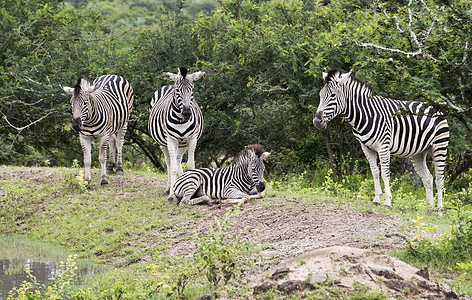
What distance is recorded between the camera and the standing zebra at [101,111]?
476 inches

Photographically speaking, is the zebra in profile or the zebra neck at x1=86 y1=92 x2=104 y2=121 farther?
the zebra neck at x1=86 y1=92 x2=104 y2=121

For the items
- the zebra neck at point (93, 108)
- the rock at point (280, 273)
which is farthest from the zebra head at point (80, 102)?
the rock at point (280, 273)

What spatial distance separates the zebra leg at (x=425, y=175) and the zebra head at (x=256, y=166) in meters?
3.32

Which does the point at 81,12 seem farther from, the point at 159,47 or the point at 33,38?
the point at 159,47

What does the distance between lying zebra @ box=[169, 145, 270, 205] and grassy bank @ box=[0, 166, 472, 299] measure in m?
0.37

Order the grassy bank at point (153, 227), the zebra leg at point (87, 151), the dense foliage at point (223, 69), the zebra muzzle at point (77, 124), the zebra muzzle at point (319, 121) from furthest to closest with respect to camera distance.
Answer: the dense foliage at point (223, 69) < the zebra leg at point (87, 151) < the zebra muzzle at point (77, 124) < the zebra muzzle at point (319, 121) < the grassy bank at point (153, 227)

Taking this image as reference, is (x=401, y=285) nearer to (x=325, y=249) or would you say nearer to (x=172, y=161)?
(x=325, y=249)

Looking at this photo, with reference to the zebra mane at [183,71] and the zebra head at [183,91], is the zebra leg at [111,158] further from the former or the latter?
the zebra mane at [183,71]

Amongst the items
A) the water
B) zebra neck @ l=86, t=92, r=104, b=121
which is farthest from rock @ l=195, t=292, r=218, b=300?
zebra neck @ l=86, t=92, r=104, b=121

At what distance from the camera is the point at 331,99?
10.3 m

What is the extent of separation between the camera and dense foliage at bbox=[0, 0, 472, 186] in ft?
46.9

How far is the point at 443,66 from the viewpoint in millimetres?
6805

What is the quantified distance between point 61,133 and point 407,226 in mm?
14057

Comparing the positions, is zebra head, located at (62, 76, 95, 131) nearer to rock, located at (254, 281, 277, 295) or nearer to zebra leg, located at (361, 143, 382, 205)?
zebra leg, located at (361, 143, 382, 205)
